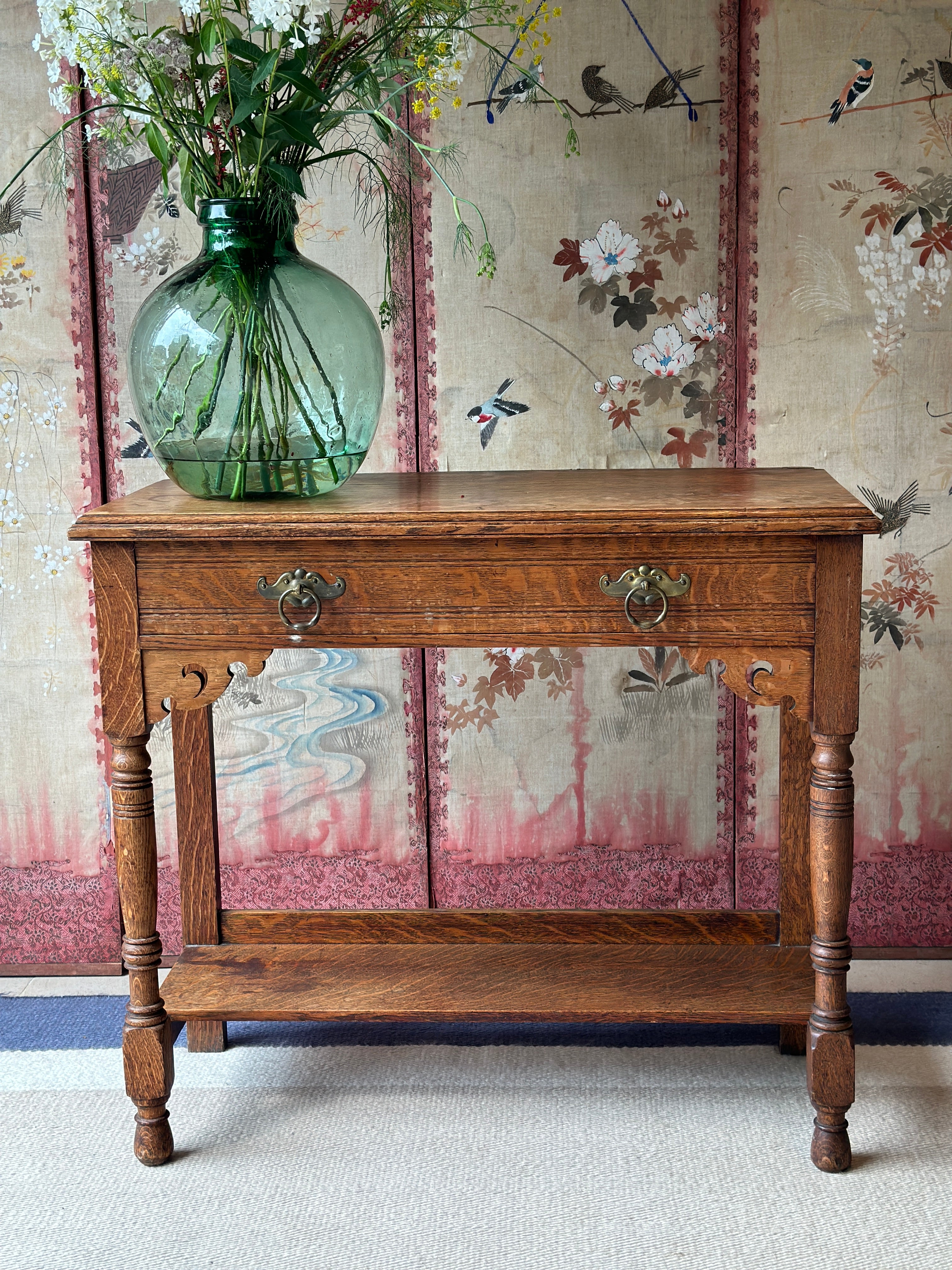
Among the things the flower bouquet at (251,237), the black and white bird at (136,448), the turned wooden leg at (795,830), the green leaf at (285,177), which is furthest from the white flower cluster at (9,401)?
the turned wooden leg at (795,830)

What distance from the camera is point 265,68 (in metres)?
1.63

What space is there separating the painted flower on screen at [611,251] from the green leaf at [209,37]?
0.84 metres

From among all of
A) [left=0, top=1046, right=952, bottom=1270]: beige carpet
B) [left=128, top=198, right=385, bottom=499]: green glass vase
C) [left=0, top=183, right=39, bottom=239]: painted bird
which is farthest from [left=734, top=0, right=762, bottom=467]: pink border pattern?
[left=0, top=183, right=39, bottom=239]: painted bird

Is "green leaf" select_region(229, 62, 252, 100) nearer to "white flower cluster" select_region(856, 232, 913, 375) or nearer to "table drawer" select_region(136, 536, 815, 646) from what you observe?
"table drawer" select_region(136, 536, 815, 646)

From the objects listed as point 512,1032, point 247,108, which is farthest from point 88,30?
point 512,1032

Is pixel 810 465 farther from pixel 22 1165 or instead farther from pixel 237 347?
pixel 22 1165

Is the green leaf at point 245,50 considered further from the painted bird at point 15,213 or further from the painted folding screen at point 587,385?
the painted bird at point 15,213

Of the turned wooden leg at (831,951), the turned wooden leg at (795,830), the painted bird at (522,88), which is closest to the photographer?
the turned wooden leg at (831,951)

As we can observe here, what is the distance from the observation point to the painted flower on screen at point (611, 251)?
2.27 metres

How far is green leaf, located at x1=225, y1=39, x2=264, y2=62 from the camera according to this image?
1.66 metres

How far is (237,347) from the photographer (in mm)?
1718

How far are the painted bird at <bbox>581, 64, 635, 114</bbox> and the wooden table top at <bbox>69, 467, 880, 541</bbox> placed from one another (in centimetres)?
81

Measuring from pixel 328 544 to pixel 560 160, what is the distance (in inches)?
38.5

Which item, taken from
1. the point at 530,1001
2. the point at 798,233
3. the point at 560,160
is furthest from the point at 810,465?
the point at 530,1001
